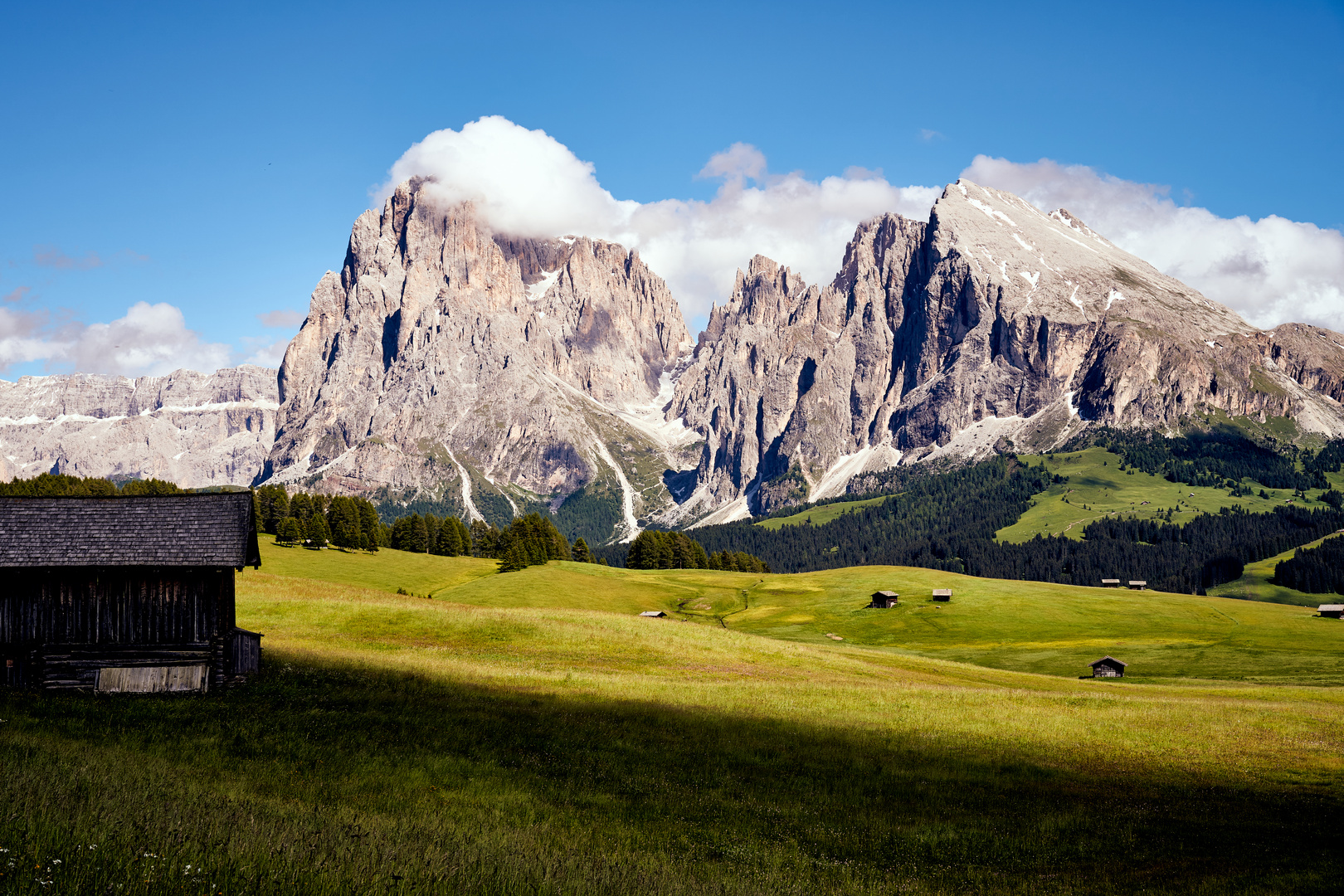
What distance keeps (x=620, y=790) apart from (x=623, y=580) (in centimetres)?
10388

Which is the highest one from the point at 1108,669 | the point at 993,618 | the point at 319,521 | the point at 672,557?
the point at 319,521

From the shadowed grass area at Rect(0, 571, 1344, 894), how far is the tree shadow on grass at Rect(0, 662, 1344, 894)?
94 mm

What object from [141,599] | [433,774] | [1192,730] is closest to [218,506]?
[141,599]

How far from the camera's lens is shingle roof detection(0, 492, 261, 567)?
3325 cm

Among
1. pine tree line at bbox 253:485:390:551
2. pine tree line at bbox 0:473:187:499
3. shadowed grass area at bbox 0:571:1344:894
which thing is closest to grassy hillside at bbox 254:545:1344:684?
pine tree line at bbox 253:485:390:551

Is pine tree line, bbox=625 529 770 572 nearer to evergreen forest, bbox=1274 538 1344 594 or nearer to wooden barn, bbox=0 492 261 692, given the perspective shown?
evergreen forest, bbox=1274 538 1344 594

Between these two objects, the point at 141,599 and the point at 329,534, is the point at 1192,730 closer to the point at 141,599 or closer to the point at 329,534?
the point at 141,599

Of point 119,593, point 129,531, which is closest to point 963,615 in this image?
point 119,593

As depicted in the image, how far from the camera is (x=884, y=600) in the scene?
11488 cm

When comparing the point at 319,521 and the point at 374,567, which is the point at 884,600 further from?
the point at 319,521

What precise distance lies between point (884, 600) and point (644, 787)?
97967 mm

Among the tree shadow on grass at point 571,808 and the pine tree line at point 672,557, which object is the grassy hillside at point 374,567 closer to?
the pine tree line at point 672,557

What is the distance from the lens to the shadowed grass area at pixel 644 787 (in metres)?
11.1

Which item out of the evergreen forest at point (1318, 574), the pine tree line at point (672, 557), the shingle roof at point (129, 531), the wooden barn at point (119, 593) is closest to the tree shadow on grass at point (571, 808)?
the wooden barn at point (119, 593)
